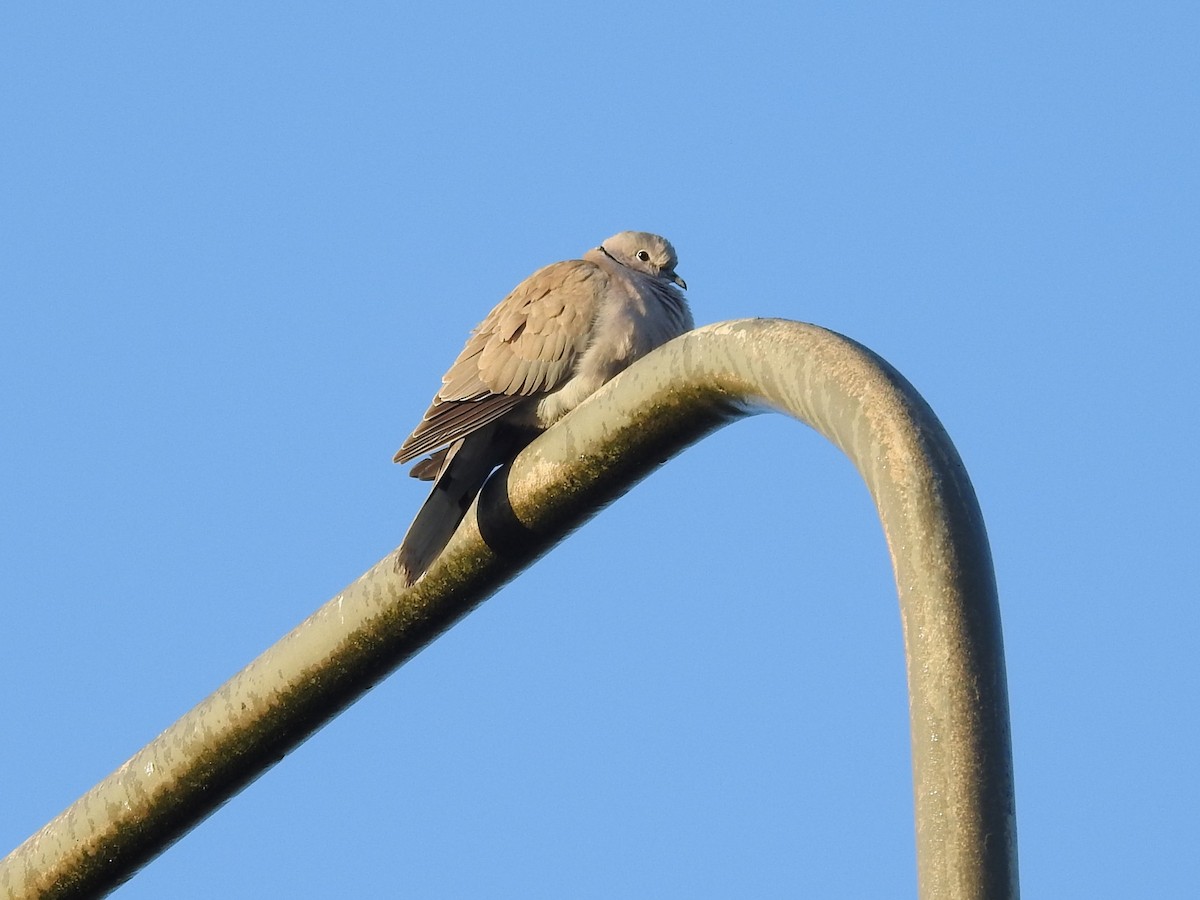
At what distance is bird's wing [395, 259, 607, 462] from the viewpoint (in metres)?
5.00

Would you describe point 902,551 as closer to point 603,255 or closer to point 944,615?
point 944,615

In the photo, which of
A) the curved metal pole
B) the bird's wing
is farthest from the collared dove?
the curved metal pole

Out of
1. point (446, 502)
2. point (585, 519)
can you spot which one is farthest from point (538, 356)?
point (585, 519)

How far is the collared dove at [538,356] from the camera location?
16.1ft

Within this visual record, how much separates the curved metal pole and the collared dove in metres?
1.13

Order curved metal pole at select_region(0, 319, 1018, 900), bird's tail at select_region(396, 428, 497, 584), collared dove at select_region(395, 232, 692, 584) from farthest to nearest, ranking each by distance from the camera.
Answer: collared dove at select_region(395, 232, 692, 584) → bird's tail at select_region(396, 428, 497, 584) → curved metal pole at select_region(0, 319, 1018, 900)

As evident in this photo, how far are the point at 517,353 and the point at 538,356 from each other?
58 millimetres

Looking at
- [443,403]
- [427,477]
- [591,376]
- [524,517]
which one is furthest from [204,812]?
[591,376]

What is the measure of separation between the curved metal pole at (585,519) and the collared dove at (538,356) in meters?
1.13

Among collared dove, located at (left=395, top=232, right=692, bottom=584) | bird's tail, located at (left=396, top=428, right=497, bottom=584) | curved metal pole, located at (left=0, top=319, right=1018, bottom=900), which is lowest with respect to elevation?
curved metal pole, located at (left=0, top=319, right=1018, bottom=900)

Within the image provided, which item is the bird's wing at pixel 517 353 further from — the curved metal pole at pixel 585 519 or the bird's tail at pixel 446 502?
the curved metal pole at pixel 585 519

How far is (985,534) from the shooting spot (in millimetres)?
2557

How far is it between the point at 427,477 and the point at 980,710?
2.59 m

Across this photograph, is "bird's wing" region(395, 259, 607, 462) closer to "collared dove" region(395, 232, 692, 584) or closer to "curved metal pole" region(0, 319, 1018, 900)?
"collared dove" region(395, 232, 692, 584)
